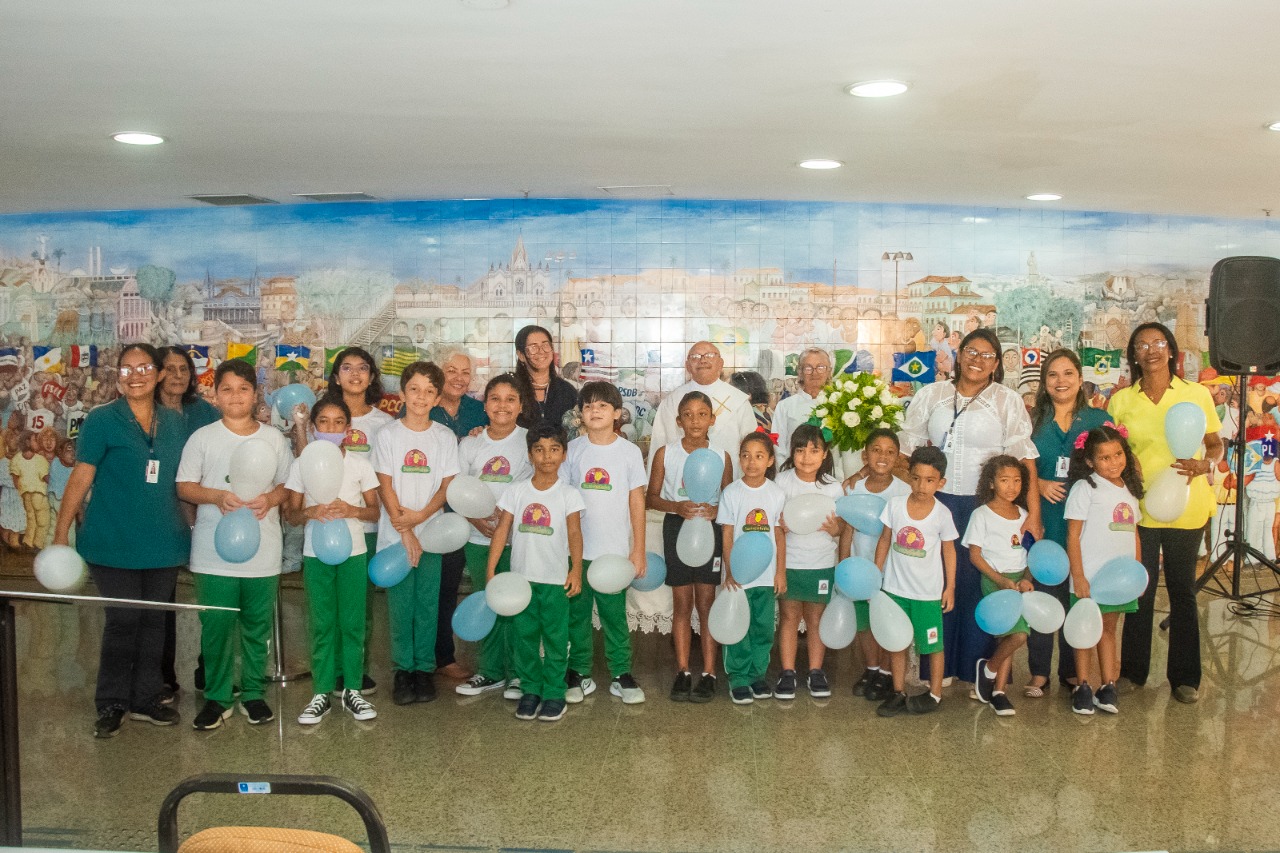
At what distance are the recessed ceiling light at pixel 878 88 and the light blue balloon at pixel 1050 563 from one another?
1895mm

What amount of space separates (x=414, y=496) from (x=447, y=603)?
733 millimetres

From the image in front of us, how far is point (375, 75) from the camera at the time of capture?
3.83 m

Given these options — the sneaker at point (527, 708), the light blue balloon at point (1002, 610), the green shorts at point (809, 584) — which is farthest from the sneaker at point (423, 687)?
the light blue balloon at point (1002, 610)

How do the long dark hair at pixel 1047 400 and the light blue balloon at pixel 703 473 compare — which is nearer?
the light blue balloon at pixel 703 473

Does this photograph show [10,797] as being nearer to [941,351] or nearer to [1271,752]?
[1271,752]

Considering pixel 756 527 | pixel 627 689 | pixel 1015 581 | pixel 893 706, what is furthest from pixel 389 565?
pixel 1015 581

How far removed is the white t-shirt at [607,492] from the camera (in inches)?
176

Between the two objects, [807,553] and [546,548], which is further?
[807,553]

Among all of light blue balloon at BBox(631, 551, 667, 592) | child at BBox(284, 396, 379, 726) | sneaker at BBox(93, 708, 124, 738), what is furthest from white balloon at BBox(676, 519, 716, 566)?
sneaker at BBox(93, 708, 124, 738)

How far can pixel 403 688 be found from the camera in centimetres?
462

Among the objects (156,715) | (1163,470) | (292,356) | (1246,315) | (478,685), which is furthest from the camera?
(292,356)

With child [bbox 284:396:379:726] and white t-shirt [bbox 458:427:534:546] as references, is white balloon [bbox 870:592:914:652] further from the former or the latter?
child [bbox 284:396:379:726]

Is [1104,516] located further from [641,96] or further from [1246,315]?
[641,96]

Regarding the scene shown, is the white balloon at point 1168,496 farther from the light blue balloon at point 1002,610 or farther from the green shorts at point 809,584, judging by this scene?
the green shorts at point 809,584
